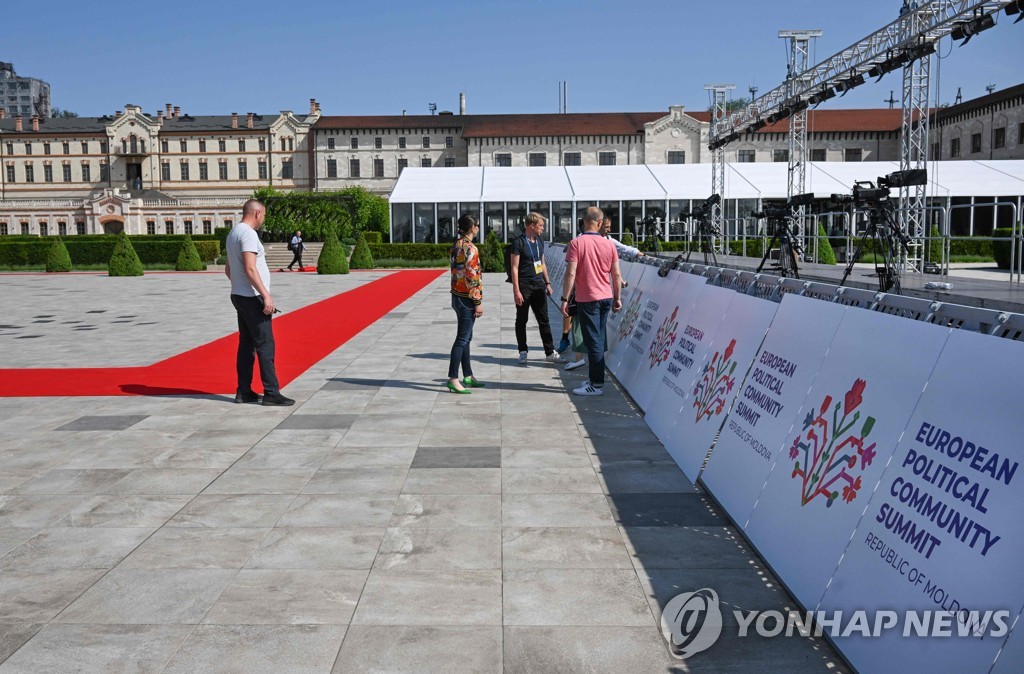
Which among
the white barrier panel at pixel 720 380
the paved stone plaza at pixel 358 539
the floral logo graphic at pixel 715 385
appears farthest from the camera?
the floral logo graphic at pixel 715 385

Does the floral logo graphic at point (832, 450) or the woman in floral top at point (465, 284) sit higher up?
the woman in floral top at point (465, 284)

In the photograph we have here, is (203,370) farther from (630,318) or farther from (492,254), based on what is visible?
(492,254)

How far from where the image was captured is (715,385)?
5.89 metres

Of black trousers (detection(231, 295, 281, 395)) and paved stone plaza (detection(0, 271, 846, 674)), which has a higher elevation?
black trousers (detection(231, 295, 281, 395))

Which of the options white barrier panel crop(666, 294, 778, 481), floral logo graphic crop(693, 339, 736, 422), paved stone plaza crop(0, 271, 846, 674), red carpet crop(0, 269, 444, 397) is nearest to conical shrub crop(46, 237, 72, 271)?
red carpet crop(0, 269, 444, 397)

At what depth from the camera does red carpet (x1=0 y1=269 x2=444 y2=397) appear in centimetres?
956

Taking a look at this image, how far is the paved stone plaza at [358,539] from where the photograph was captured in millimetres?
3469

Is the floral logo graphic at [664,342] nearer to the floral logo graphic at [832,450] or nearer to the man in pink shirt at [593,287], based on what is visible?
the man in pink shirt at [593,287]

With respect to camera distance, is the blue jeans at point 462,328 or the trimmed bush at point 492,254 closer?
the blue jeans at point 462,328

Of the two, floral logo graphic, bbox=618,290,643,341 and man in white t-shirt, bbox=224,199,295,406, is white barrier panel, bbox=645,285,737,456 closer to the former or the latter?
floral logo graphic, bbox=618,290,643,341

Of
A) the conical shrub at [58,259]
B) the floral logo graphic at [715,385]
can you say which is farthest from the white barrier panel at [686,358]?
the conical shrub at [58,259]

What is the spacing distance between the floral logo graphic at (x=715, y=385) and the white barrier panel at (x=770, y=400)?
256 millimetres

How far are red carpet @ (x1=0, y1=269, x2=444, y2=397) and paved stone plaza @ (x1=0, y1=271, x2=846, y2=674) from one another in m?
0.63

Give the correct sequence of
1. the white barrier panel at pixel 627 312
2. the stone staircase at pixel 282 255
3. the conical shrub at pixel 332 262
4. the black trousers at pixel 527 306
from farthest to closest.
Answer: the stone staircase at pixel 282 255 → the conical shrub at pixel 332 262 → the black trousers at pixel 527 306 → the white barrier panel at pixel 627 312
